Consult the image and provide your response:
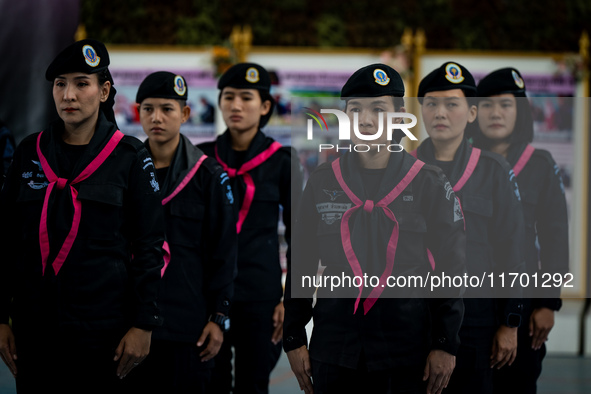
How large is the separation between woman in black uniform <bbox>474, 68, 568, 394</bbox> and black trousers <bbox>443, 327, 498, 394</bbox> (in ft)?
1.42

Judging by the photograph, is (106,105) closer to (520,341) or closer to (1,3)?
(1,3)

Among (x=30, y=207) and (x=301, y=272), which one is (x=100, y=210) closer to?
(x=30, y=207)

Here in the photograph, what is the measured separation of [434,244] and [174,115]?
5.06 feet

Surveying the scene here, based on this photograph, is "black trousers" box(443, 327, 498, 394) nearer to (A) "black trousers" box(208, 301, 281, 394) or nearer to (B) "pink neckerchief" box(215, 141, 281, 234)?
(A) "black trousers" box(208, 301, 281, 394)

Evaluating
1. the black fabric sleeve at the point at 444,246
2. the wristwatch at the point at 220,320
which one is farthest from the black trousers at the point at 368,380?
the wristwatch at the point at 220,320

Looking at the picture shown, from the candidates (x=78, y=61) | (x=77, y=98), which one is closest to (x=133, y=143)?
(x=77, y=98)

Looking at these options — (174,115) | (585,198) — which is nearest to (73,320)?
(174,115)

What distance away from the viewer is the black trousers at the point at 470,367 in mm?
3107

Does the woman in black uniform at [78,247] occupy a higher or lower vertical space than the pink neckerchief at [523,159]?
lower

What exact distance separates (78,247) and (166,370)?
100 centimetres

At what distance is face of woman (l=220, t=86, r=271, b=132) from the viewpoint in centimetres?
412

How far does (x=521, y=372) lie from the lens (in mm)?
3557

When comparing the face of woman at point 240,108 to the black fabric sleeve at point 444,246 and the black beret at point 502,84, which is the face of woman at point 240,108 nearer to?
the black beret at point 502,84

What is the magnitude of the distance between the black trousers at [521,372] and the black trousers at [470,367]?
44 cm
